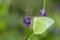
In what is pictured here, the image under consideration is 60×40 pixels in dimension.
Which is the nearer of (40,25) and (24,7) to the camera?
(40,25)

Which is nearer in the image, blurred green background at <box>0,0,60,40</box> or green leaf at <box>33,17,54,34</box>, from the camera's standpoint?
green leaf at <box>33,17,54,34</box>

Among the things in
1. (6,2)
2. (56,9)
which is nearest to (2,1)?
(6,2)

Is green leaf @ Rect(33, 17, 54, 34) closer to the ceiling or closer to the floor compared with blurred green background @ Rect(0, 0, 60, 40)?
closer to the ceiling

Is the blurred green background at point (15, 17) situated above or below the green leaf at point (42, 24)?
below

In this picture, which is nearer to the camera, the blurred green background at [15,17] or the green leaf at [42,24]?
the green leaf at [42,24]

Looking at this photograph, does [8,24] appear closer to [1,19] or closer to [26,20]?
[1,19]

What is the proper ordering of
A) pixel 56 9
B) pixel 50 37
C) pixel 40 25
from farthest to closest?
1. pixel 56 9
2. pixel 50 37
3. pixel 40 25

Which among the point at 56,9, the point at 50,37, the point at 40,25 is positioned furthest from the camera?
the point at 56,9

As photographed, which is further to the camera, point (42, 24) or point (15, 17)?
point (15, 17)
